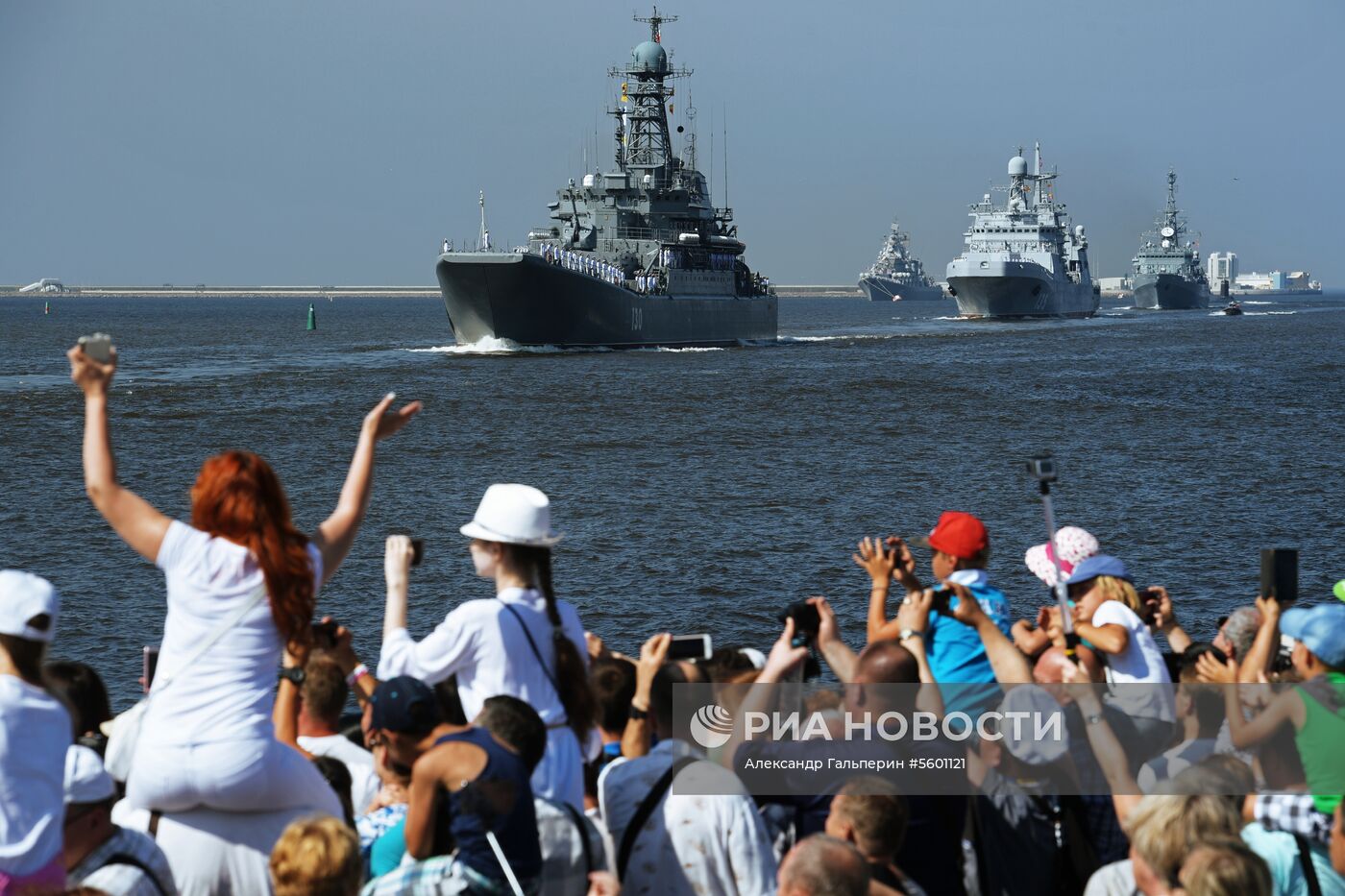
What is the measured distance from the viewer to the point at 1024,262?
352 feet

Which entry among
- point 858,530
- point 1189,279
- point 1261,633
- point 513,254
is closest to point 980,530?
point 1261,633

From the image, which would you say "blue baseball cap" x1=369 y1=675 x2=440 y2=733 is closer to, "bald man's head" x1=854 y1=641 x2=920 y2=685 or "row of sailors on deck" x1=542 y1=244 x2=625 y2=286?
"bald man's head" x1=854 y1=641 x2=920 y2=685

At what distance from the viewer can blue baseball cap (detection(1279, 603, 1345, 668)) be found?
4859 mm

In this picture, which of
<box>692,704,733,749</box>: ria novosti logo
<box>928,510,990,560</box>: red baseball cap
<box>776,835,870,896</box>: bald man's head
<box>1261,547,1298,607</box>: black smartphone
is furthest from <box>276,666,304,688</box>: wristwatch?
<box>1261,547,1298,607</box>: black smartphone

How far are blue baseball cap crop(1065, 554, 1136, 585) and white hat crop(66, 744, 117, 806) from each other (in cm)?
375

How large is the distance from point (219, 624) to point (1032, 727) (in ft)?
8.56

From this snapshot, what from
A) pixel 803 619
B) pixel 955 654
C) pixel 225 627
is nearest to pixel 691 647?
pixel 803 619

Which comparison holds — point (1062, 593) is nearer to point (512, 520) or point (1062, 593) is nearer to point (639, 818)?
point (639, 818)

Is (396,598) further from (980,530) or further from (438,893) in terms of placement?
(980,530)

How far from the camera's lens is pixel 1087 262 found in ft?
416

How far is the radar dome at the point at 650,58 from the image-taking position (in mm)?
75625

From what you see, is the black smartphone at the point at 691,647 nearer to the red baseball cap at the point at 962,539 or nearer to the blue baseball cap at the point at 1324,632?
the red baseball cap at the point at 962,539

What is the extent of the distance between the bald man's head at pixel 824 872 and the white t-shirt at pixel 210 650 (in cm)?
140

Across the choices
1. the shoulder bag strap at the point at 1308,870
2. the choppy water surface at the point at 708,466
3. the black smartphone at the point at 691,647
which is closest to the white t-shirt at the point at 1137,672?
the shoulder bag strap at the point at 1308,870
